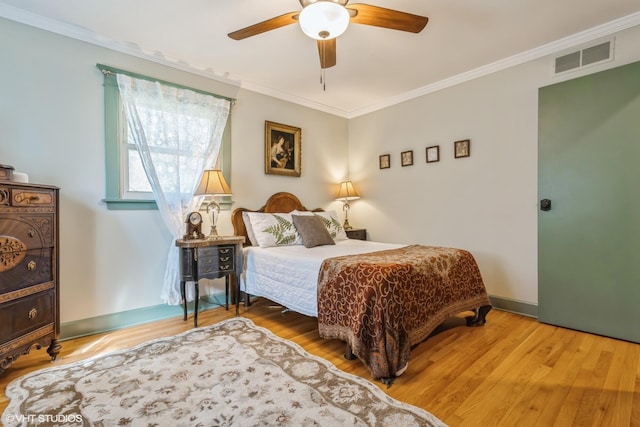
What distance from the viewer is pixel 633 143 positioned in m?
2.32

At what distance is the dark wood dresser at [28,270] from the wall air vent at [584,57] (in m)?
4.23

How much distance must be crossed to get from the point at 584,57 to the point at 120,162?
4.19 meters

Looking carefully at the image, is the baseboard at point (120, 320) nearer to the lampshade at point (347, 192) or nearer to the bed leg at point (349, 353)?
the bed leg at point (349, 353)

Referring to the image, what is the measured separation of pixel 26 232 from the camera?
1.86m

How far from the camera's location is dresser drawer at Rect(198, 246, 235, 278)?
2691 mm

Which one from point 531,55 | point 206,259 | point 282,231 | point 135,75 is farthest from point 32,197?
point 531,55

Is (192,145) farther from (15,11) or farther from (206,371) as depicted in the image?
(206,371)

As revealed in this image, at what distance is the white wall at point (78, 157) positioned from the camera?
225 cm

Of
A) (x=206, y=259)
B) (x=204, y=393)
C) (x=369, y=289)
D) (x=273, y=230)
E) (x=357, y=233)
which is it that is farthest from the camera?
(x=357, y=233)

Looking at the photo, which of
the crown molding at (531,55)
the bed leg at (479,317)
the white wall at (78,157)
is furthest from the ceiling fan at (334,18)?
the bed leg at (479,317)

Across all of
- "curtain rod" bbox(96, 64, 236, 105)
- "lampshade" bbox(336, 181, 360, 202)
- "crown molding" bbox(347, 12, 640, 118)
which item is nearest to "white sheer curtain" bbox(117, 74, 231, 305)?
"curtain rod" bbox(96, 64, 236, 105)

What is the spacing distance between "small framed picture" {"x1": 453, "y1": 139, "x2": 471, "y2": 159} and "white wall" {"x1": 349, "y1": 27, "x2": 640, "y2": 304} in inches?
1.8

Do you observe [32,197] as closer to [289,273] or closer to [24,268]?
[24,268]

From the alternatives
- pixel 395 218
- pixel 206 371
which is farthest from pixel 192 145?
pixel 395 218
